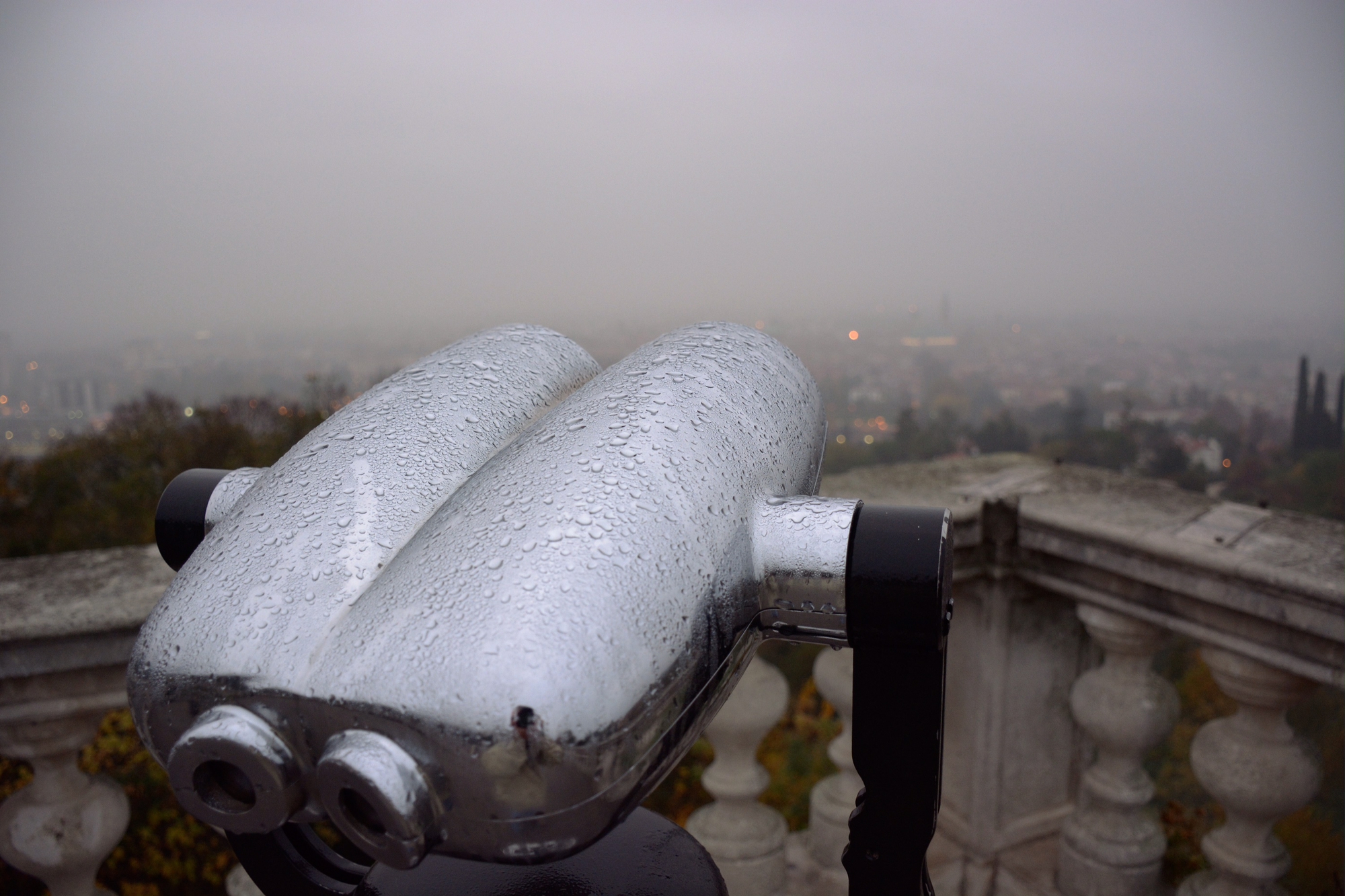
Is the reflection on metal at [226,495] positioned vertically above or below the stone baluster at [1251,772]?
above

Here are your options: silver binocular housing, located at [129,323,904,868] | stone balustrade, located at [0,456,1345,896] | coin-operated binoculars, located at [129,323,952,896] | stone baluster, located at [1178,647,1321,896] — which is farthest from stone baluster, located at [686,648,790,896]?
silver binocular housing, located at [129,323,904,868]

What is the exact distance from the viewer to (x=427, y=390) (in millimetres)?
894

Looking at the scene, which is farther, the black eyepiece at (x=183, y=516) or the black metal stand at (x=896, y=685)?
the black eyepiece at (x=183, y=516)

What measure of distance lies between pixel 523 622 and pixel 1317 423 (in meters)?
5.46

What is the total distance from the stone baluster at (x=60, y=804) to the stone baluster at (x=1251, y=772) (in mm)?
1974

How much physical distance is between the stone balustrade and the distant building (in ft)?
10.4

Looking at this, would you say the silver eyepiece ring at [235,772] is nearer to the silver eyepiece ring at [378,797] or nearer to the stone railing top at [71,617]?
the silver eyepiece ring at [378,797]

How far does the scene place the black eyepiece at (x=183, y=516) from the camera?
0.94 metres

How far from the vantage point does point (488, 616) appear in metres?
0.58

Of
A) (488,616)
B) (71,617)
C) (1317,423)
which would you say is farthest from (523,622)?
(1317,423)

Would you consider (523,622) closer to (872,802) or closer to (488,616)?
(488,616)

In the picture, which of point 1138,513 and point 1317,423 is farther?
point 1317,423

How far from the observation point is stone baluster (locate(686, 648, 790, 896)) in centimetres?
203

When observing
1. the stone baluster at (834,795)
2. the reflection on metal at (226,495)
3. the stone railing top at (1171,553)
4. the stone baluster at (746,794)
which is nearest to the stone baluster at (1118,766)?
the stone railing top at (1171,553)
